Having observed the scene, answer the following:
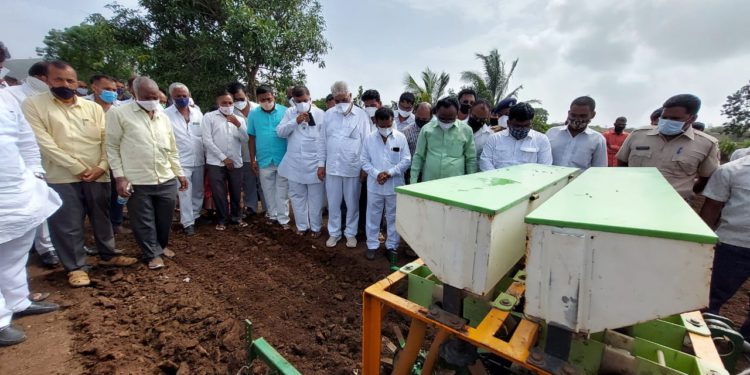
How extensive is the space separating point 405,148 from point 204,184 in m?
3.34

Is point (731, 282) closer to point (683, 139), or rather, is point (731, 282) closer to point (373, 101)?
point (683, 139)

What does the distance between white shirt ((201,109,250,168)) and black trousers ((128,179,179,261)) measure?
999 mm

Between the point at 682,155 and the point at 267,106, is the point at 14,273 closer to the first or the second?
the point at 267,106

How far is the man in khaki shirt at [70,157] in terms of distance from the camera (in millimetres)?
2846

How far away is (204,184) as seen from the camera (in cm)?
509

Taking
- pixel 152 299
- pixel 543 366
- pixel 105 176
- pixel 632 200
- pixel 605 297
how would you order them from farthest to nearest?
pixel 105 176 < pixel 152 299 < pixel 632 200 < pixel 543 366 < pixel 605 297

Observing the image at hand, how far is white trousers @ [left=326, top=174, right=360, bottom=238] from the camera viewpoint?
4.25 metres

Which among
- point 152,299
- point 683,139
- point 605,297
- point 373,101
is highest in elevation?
point 373,101

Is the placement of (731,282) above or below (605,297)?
below

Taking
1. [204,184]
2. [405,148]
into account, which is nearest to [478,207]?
[405,148]

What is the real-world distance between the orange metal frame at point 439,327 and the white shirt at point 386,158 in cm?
214

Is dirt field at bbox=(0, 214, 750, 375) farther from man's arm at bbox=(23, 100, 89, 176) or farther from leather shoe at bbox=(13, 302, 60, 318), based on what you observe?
man's arm at bbox=(23, 100, 89, 176)

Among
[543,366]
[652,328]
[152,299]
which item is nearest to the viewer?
[543,366]

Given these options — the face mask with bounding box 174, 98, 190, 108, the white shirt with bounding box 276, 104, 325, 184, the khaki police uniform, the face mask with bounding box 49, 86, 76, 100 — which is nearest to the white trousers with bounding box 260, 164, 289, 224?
the white shirt with bounding box 276, 104, 325, 184
